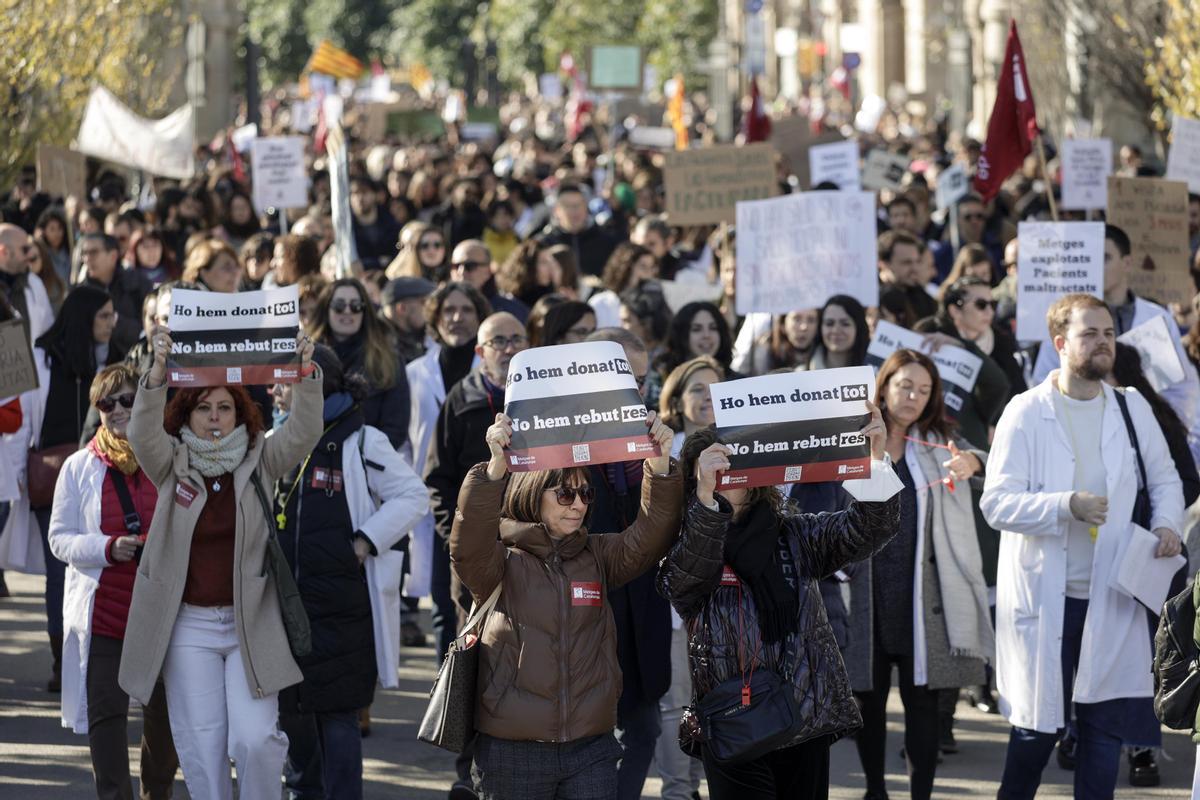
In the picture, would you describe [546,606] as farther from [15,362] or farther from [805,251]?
[805,251]

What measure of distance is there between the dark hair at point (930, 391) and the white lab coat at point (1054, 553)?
0.52 meters

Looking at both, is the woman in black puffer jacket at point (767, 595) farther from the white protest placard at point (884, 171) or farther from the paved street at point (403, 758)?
the white protest placard at point (884, 171)

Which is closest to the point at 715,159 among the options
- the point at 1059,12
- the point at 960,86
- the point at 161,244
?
the point at 161,244

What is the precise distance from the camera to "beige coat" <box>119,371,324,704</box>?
6.08m

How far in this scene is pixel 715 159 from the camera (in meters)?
13.8

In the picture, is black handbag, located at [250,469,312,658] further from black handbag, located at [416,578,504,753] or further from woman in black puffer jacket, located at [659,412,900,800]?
woman in black puffer jacket, located at [659,412,900,800]

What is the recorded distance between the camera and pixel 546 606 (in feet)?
17.5

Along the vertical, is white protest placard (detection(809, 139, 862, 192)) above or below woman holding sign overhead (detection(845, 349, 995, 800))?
above

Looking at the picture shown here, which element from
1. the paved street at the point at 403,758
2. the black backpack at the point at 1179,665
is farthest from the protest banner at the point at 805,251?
the black backpack at the point at 1179,665

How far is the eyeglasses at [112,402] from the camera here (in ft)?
22.2

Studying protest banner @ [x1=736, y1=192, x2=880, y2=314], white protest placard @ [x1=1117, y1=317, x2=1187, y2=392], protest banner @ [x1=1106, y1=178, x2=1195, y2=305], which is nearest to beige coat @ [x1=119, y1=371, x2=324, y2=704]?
white protest placard @ [x1=1117, y1=317, x2=1187, y2=392]

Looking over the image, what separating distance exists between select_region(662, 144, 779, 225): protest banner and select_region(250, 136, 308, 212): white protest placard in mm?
3310

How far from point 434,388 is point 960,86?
1541 inches

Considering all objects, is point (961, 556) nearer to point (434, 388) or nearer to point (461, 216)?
point (434, 388)
